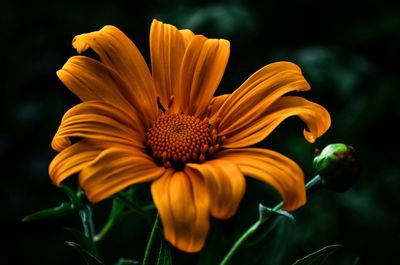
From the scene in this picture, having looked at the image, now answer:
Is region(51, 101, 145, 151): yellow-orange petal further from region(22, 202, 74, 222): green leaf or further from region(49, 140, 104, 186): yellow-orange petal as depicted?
region(22, 202, 74, 222): green leaf

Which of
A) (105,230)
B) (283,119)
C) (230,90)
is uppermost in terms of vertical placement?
(283,119)

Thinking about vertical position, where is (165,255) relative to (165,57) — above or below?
below

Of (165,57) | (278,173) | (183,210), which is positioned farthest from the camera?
(165,57)

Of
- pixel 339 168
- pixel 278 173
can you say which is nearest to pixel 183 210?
pixel 278 173

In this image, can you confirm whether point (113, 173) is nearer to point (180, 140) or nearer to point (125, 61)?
point (180, 140)

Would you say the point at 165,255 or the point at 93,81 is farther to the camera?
the point at 93,81

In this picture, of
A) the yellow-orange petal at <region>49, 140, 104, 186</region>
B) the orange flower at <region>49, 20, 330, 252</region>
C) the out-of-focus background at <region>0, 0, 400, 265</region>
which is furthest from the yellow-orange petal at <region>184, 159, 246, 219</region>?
the out-of-focus background at <region>0, 0, 400, 265</region>

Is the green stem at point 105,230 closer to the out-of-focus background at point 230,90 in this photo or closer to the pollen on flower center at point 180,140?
the pollen on flower center at point 180,140
